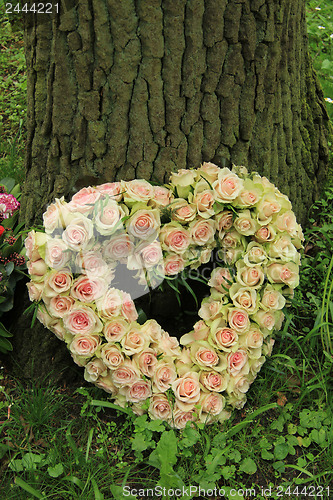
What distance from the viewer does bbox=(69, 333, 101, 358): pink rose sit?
1934mm

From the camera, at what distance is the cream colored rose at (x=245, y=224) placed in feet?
6.75

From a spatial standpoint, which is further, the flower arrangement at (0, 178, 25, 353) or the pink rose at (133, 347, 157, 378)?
the flower arrangement at (0, 178, 25, 353)

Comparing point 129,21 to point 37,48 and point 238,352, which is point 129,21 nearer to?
point 37,48

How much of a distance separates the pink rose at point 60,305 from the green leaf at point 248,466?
2.88ft

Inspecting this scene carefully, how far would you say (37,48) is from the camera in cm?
209

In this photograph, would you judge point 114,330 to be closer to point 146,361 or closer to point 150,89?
point 146,361

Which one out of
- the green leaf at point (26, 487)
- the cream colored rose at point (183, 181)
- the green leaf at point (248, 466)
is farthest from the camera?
the cream colored rose at point (183, 181)

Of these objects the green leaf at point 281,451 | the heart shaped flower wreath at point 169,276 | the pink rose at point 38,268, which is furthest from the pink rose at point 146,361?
the green leaf at point 281,451

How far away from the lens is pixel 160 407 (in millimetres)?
1983

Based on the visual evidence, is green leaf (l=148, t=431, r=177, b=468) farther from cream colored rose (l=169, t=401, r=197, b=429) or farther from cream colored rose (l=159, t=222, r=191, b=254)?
cream colored rose (l=159, t=222, r=191, b=254)

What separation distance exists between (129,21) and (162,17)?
12 cm

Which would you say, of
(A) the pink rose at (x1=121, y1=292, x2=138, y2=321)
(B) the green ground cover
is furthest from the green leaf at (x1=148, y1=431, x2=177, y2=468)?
(A) the pink rose at (x1=121, y1=292, x2=138, y2=321)

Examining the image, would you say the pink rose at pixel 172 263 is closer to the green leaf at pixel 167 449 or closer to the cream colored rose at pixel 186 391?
the cream colored rose at pixel 186 391

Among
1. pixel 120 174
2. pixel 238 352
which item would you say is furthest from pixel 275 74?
pixel 238 352
